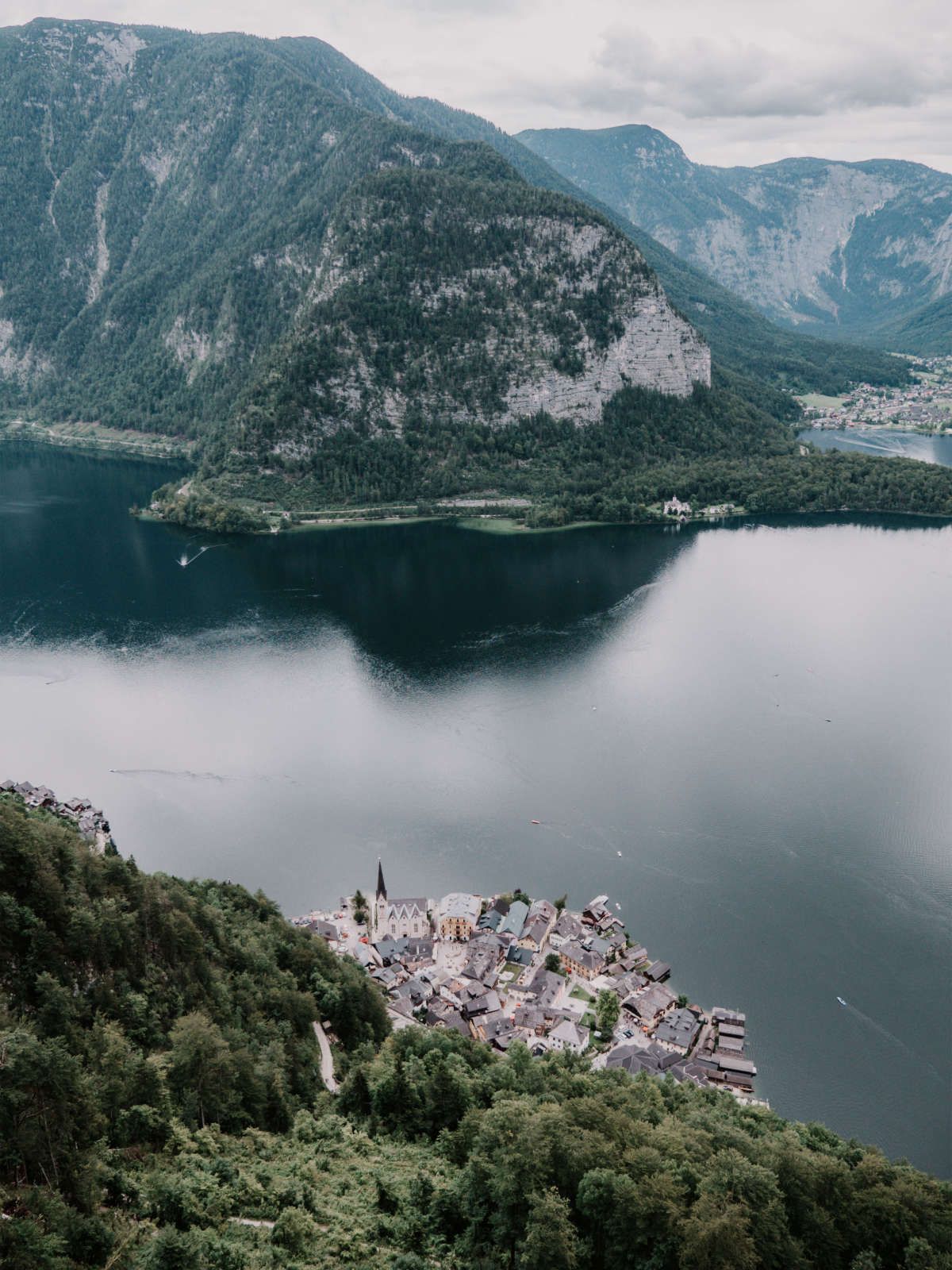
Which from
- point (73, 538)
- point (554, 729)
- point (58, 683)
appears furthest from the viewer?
point (73, 538)

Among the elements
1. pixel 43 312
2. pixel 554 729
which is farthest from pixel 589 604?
pixel 43 312

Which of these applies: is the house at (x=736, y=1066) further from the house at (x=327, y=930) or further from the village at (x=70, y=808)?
the village at (x=70, y=808)

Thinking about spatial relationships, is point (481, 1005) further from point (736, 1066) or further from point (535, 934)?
point (736, 1066)

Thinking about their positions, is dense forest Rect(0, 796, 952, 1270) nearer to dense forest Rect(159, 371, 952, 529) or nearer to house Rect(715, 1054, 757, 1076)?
house Rect(715, 1054, 757, 1076)

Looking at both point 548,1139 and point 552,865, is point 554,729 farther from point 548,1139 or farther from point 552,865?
point 548,1139

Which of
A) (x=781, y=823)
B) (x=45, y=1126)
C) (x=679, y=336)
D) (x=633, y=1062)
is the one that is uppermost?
(x=679, y=336)
